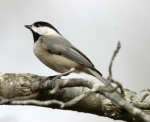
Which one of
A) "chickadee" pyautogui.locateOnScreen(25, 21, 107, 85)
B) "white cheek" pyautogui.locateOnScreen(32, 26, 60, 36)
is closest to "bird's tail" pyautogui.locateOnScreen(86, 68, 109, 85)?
"chickadee" pyautogui.locateOnScreen(25, 21, 107, 85)

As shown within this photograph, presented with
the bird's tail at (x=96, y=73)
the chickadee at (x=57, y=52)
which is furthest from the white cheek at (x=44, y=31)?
the bird's tail at (x=96, y=73)

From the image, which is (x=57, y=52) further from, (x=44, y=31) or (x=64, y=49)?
(x=44, y=31)

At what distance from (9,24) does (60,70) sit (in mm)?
310

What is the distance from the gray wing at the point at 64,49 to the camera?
1158 mm

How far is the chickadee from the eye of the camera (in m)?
1.16

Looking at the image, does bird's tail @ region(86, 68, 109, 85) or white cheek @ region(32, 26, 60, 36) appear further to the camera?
white cheek @ region(32, 26, 60, 36)

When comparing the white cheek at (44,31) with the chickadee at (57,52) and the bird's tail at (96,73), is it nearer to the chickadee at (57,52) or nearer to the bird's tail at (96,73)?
the chickadee at (57,52)

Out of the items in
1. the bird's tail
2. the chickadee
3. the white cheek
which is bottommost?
the bird's tail

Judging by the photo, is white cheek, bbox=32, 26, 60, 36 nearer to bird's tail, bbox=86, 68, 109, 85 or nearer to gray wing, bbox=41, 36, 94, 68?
gray wing, bbox=41, 36, 94, 68

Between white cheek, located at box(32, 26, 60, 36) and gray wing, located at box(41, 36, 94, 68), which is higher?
white cheek, located at box(32, 26, 60, 36)

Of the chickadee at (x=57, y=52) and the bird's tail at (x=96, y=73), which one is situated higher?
the chickadee at (x=57, y=52)

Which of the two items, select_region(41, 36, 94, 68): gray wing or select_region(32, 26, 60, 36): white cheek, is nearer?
select_region(41, 36, 94, 68): gray wing

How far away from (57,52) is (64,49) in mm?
23

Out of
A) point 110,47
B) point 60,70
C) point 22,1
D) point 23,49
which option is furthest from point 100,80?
point 22,1
